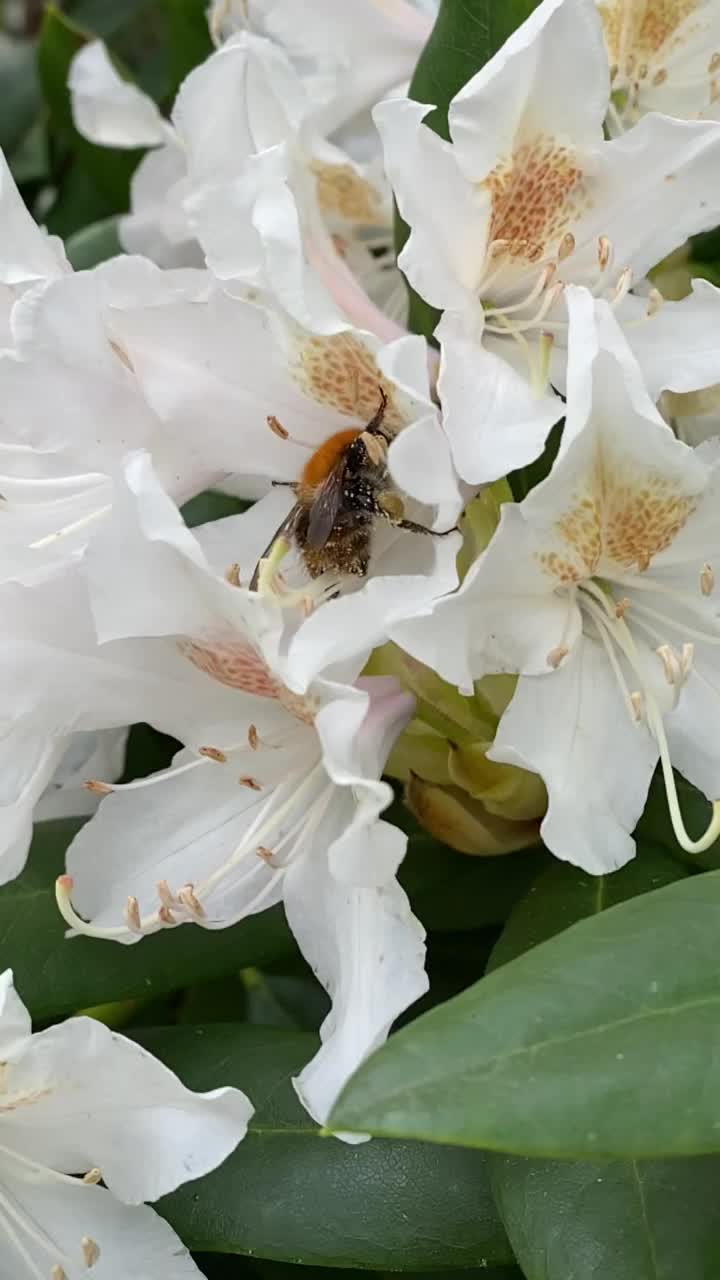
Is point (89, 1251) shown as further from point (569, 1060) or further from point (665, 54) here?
point (665, 54)

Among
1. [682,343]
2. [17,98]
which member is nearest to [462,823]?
[682,343]

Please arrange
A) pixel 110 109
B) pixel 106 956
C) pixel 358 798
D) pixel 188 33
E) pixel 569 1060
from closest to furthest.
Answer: pixel 569 1060, pixel 358 798, pixel 106 956, pixel 110 109, pixel 188 33

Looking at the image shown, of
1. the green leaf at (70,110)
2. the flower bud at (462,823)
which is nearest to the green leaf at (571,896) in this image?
the flower bud at (462,823)

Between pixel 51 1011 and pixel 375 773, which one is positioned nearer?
pixel 375 773

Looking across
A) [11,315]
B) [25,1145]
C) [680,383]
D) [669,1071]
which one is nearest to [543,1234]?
[669,1071]

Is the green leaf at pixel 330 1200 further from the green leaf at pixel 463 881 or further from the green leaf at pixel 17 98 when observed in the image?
the green leaf at pixel 17 98

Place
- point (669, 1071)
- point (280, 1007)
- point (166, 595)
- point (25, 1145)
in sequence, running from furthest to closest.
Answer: point (280, 1007)
point (25, 1145)
point (166, 595)
point (669, 1071)

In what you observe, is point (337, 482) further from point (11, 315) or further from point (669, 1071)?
point (669, 1071)
